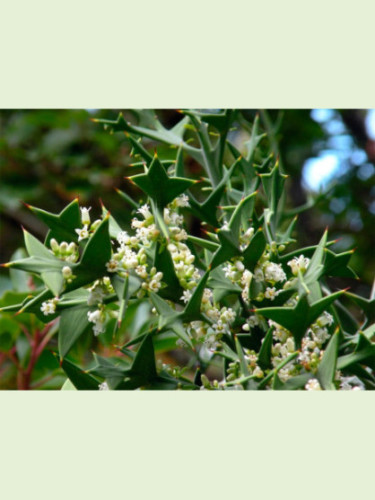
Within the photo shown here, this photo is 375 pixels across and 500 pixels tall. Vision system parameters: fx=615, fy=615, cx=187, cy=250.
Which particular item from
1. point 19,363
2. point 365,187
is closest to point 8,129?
point 19,363

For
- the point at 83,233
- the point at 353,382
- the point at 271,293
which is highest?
the point at 83,233

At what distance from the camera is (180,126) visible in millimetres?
1178

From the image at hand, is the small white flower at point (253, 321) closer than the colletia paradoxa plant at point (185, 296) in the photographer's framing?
No

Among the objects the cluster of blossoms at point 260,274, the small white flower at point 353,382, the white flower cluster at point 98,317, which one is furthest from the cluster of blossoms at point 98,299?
the small white flower at point 353,382

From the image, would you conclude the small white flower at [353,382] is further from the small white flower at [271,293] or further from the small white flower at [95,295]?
the small white flower at [95,295]

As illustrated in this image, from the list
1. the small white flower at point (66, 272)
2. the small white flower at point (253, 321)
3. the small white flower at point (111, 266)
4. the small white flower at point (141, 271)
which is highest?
the small white flower at point (66, 272)

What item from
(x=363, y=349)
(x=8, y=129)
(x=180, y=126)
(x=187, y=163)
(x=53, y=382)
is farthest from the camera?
(x=8, y=129)

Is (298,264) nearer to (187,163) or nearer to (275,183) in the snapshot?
(275,183)

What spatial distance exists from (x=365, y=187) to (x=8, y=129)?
1.63 m

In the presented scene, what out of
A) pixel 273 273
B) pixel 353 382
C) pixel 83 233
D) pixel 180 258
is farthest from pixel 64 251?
pixel 353 382

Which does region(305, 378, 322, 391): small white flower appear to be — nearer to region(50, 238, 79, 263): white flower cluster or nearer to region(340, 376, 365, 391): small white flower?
region(340, 376, 365, 391): small white flower

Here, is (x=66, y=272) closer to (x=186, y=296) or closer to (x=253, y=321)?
(x=186, y=296)

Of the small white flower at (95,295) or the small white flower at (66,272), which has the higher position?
the small white flower at (66,272)

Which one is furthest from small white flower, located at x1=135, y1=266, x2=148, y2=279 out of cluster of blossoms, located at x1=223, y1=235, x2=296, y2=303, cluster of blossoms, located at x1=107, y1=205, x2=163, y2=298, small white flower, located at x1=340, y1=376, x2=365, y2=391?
small white flower, located at x1=340, y1=376, x2=365, y2=391
